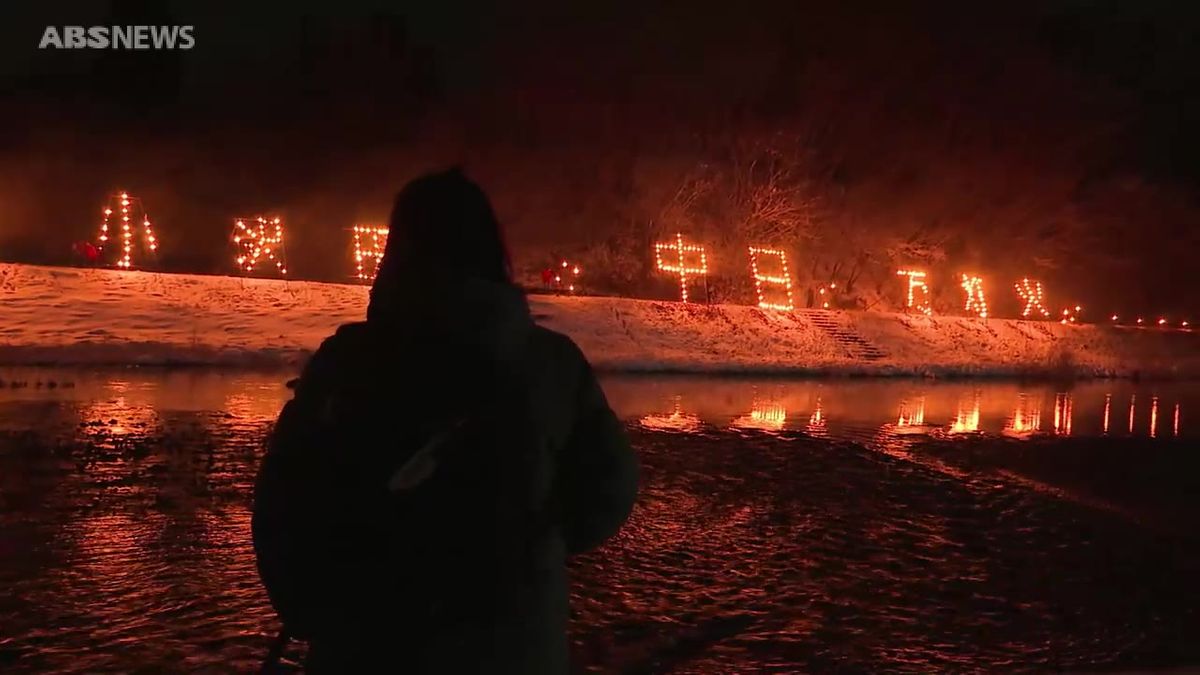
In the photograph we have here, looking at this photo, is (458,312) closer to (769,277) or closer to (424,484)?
(424,484)

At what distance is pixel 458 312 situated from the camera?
1.85 metres

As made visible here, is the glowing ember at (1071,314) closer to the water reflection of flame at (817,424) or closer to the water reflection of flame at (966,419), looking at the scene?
the water reflection of flame at (966,419)

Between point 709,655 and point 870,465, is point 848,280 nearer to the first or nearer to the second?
point 870,465

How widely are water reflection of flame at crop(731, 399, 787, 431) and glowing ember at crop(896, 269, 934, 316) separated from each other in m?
21.1

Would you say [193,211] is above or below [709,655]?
above

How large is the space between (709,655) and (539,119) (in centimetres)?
3881

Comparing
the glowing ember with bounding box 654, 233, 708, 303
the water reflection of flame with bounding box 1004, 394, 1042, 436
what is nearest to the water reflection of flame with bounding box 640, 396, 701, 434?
the water reflection of flame with bounding box 1004, 394, 1042, 436

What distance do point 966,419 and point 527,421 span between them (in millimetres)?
16034

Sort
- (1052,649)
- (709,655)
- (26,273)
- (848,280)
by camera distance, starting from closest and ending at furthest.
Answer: (709,655)
(1052,649)
(26,273)
(848,280)

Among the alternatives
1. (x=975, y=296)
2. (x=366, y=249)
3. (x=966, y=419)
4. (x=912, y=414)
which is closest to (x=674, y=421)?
(x=912, y=414)

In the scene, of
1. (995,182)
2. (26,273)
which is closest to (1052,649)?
(26,273)


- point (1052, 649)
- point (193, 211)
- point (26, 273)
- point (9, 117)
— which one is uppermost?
point (9, 117)

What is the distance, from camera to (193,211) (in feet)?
126

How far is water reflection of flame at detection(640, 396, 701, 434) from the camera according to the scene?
43.7 ft
